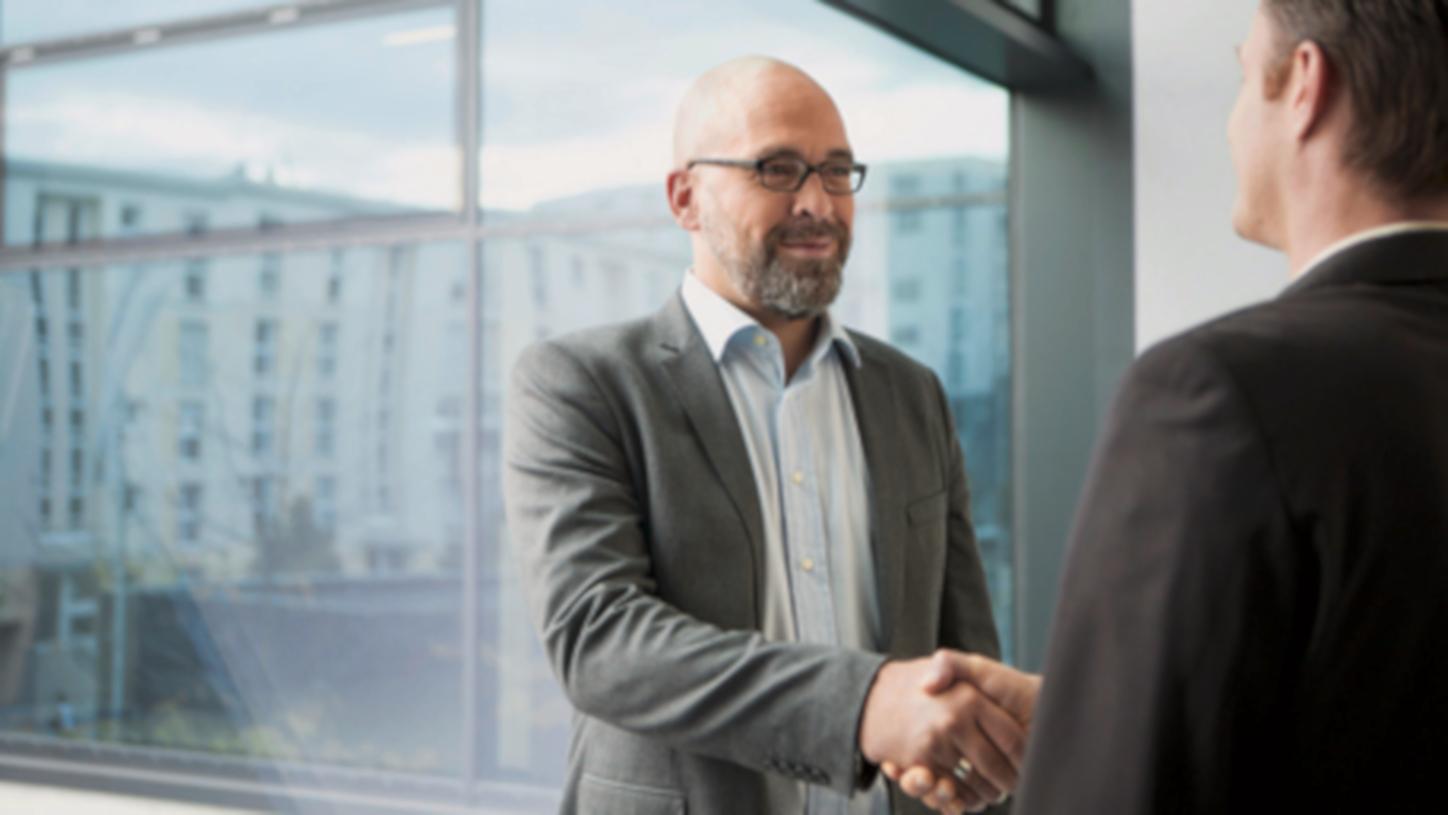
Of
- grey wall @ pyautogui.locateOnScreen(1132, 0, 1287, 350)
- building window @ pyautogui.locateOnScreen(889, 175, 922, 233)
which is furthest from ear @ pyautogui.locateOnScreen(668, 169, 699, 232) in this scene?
building window @ pyautogui.locateOnScreen(889, 175, 922, 233)

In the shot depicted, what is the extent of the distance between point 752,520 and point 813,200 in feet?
1.27

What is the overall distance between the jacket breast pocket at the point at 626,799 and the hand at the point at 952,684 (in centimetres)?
24

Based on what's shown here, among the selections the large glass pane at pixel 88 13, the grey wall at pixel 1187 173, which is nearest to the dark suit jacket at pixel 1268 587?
the grey wall at pixel 1187 173

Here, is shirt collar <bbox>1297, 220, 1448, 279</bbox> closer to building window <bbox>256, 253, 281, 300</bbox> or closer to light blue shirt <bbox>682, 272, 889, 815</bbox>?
light blue shirt <bbox>682, 272, 889, 815</bbox>

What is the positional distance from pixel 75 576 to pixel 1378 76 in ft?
28.3

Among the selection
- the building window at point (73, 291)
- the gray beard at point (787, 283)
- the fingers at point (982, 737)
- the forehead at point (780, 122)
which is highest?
the building window at point (73, 291)

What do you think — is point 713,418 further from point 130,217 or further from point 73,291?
point 73,291

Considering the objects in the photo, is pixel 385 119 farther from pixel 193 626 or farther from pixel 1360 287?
pixel 1360 287

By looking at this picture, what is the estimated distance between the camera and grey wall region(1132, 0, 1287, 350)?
326cm

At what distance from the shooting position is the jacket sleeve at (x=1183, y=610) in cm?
79

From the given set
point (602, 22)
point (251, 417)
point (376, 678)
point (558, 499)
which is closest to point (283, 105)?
point (251, 417)

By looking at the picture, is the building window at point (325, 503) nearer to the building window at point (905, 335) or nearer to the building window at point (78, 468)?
the building window at point (78, 468)

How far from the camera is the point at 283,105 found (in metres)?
7.55

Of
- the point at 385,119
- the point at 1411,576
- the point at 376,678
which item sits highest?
the point at 385,119
